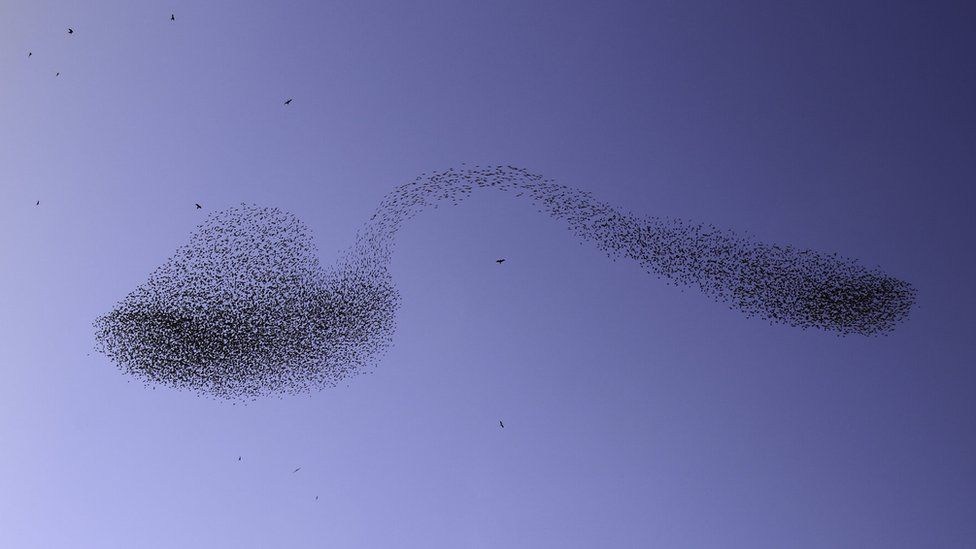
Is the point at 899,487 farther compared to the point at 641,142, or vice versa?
the point at 641,142

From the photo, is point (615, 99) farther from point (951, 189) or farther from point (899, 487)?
point (899, 487)

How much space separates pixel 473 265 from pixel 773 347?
140 centimetres

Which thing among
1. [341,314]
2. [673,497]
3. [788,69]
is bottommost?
[673,497]

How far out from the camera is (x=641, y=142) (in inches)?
136

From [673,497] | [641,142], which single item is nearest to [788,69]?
[641,142]

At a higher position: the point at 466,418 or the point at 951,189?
the point at 951,189

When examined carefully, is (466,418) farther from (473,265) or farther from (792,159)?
(792,159)

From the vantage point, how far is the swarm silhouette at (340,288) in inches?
130

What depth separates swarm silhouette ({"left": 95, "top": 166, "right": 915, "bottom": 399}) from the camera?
331 centimetres

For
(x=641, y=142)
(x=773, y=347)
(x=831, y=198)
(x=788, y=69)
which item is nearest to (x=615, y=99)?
(x=641, y=142)

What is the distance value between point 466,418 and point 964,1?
3.07 m

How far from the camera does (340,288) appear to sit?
132 inches

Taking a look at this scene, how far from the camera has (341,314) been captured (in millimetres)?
3355

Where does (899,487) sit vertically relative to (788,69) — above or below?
below
